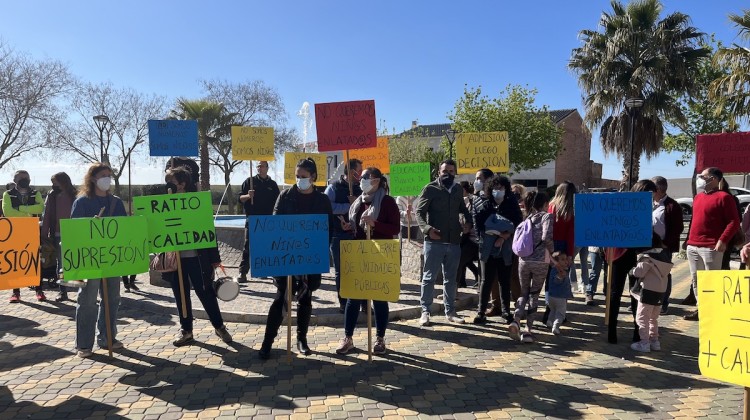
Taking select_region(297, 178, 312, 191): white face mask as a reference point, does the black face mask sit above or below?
above

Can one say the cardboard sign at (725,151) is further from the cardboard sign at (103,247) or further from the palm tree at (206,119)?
the palm tree at (206,119)

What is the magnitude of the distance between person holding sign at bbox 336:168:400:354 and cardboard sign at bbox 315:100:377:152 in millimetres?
2356

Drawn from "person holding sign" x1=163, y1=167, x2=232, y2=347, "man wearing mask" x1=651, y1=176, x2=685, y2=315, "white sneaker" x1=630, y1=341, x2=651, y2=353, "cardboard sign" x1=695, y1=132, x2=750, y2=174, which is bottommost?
"white sneaker" x1=630, y1=341, x2=651, y2=353

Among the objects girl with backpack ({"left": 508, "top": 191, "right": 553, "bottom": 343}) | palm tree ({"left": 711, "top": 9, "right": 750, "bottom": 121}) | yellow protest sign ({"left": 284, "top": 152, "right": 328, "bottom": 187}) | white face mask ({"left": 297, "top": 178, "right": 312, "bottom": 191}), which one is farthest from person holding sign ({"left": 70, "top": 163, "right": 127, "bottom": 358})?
palm tree ({"left": 711, "top": 9, "right": 750, "bottom": 121})

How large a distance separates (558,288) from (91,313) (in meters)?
4.89

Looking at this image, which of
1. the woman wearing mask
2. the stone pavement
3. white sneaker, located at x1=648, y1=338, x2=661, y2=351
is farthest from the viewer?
the woman wearing mask

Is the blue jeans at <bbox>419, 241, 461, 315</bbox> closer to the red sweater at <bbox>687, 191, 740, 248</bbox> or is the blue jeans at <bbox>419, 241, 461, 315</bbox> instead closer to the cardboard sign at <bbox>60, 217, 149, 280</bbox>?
the red sweater at <bbox>687, 191, 740, 248</bbox>

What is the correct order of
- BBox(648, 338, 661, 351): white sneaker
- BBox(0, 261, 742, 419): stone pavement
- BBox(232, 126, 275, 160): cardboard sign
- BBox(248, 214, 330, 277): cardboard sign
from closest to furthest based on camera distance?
BBox(0, 261, 742, 419): stone pavement
BBox(248, 214, 330, 277): cardboard sign
BBox(648, 338, 661, 351): white sneaker
BBox(232, 126, 275, 160): cardboard sign

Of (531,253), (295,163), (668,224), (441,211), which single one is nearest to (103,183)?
(441,211)

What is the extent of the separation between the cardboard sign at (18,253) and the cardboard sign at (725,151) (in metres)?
9.52

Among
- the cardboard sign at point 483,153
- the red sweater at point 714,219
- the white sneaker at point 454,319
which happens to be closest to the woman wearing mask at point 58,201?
the white sneaker at point 454,319

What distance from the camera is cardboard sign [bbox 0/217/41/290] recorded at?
432 cm

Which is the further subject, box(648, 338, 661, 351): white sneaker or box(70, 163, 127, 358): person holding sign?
box(648, 338, 661, 351): white sneaker

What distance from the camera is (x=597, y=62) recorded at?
68.3 feet
